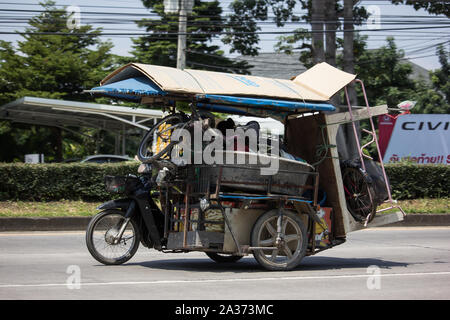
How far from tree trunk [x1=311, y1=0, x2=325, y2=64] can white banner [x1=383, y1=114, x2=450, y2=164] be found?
474 cm

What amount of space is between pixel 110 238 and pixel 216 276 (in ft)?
5.08

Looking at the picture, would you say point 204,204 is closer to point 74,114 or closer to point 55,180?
point 55,180

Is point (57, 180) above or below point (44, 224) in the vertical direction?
above

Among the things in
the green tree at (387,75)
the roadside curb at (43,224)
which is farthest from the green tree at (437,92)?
the roadside curb at (43,224)

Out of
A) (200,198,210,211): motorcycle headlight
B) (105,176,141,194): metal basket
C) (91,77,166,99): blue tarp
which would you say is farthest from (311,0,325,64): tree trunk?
(200,198,210,211): motorcycle headlight

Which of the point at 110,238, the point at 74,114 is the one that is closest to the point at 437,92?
the point at 74,114

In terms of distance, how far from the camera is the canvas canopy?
7.70 meters

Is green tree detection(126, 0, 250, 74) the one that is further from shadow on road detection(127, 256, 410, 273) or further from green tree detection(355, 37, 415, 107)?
shadow on road detection(127, 256, 410, 273)

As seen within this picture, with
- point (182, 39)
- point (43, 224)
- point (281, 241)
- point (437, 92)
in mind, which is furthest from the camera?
point (437, 92)

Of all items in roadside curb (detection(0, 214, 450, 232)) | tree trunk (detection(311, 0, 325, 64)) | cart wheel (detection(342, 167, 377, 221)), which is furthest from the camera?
tree trunk (detection(311, 0, 325, 64))

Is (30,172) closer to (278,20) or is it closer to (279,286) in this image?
(279,286)

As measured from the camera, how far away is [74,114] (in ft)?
84.4

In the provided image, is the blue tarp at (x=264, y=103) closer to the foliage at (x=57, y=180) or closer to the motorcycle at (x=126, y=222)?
the motorcycle at (x=126, y=222)
